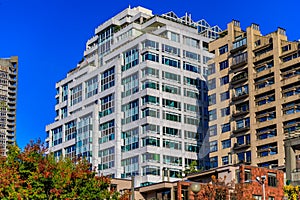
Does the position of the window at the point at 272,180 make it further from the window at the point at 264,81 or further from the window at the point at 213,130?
the window at the point at 213,130

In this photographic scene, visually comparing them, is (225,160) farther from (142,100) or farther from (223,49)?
(223,49)

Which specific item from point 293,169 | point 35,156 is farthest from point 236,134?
point 35,156

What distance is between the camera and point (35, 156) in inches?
2175

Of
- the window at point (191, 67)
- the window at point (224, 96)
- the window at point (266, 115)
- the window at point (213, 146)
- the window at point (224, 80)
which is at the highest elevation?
the window at point (191, 67)

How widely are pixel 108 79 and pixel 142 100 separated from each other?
460 inches

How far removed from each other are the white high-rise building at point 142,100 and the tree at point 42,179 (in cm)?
5167

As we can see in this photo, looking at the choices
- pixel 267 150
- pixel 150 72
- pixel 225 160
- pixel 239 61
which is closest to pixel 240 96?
pixel 239 61

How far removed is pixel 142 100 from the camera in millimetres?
114000

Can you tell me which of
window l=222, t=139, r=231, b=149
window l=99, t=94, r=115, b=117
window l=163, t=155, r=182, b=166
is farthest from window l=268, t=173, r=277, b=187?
window l=99, t=94, r=115, b=117

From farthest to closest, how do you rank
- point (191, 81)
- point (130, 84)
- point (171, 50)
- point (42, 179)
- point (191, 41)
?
point (191, 41) < point (191, 81) < point (171, 50) < point (130, 84) < point (42, 179)

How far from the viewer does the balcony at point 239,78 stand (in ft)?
359

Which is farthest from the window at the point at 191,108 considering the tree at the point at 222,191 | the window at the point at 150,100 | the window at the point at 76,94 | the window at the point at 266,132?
the tree at the point at 222,191

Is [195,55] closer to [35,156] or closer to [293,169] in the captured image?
[293,169]

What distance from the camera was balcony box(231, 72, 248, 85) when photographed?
10956 cm
